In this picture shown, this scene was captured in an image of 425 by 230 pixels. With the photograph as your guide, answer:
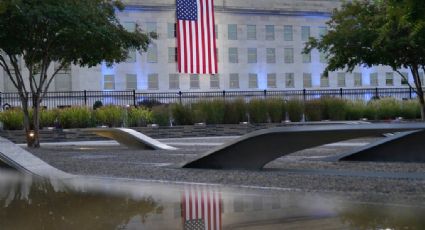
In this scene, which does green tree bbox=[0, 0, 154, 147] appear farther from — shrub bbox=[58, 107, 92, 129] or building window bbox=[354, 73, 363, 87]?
building window bbox=[354, 73, 363, 87]

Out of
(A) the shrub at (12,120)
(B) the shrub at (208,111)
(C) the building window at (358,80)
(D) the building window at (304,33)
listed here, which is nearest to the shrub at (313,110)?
(B) the shrub at (208,111)

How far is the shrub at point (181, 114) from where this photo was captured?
101 ft

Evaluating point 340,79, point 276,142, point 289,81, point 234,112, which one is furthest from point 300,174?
point 340,79

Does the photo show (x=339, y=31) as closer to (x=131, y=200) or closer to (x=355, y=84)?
(x=131, y=200)

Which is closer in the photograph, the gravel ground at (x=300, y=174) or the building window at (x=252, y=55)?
the gravel ground at (x=300, y=174)

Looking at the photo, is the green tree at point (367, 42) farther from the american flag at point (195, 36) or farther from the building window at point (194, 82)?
the building window at point (194, 82)

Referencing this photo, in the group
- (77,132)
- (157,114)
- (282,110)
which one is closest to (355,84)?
(282,110)

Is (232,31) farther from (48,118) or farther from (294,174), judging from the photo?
(294,174)

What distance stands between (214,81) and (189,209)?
54.5 m

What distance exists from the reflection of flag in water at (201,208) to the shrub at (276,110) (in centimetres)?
2313

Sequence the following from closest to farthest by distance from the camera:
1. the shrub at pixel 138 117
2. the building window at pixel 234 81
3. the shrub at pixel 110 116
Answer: the shrub at pixel 110 116 < the shrub at pixel 138 117 < the building window at pixel 234 81

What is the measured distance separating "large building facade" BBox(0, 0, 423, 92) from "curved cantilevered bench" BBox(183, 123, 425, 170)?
46609 mm

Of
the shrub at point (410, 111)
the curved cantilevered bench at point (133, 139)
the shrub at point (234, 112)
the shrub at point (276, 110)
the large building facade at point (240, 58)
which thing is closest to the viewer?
the curved cantilevered bench at point (133, 139)

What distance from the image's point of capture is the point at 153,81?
6072cm
